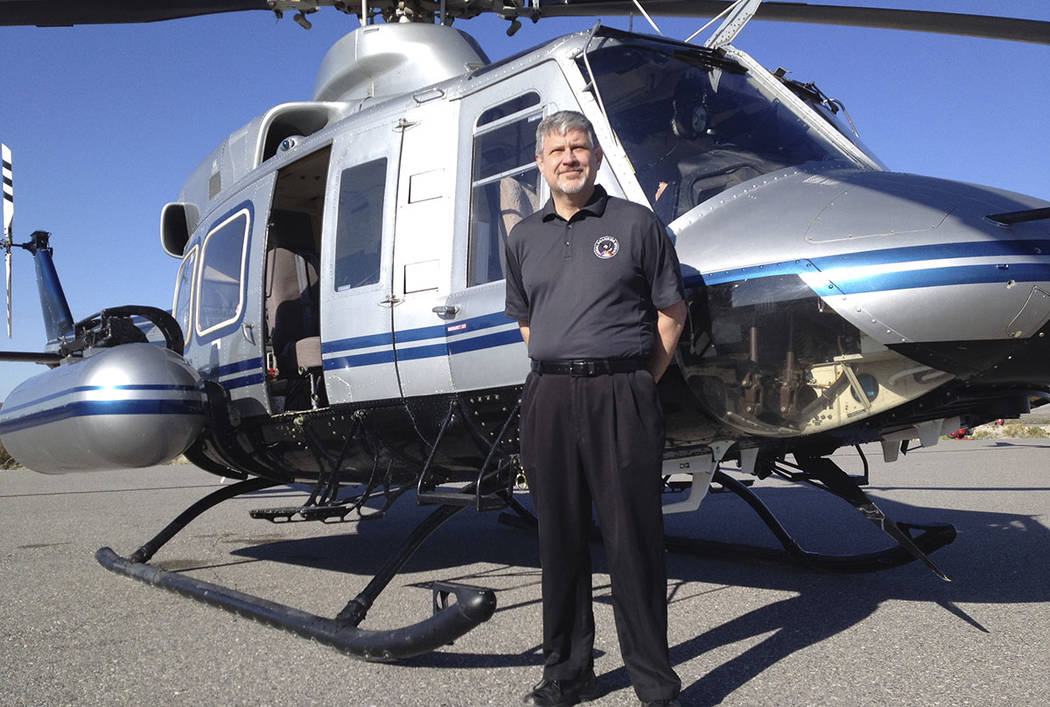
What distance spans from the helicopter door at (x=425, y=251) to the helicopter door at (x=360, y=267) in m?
0.06

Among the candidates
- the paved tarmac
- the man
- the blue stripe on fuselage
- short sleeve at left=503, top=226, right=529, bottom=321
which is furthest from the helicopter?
short sleeve at left=503, top=226, right=529, bottom=321

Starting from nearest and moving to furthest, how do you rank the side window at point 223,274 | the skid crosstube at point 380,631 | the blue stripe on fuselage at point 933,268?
the blue stripe on fuselage at point 933,268, the skid crosstube at point 380,631, the side window at point 223,274

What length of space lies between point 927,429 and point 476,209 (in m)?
2.11

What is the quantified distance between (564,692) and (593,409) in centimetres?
92

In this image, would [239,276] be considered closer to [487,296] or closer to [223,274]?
[223,274]

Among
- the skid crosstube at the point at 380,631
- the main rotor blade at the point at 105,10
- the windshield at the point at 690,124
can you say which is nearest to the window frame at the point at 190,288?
the main rotor blade at the point at 105,10

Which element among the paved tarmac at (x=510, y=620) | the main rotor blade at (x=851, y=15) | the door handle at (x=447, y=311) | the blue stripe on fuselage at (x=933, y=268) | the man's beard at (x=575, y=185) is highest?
the main rotor blade at (x=851, y=15)

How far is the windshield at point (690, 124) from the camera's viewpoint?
11.0ft

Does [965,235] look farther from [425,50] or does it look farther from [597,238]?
[425,50]

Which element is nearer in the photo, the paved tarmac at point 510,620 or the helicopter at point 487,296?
the helicopter at point 487,296

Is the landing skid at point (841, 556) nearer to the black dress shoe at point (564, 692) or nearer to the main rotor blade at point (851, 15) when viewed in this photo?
the black dress shoe at point (564, 692)

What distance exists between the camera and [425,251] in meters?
4.00

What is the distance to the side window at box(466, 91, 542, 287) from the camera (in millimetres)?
3734

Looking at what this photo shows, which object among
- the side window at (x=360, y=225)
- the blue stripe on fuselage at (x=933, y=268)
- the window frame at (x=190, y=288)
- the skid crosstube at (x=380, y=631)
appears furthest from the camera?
the window frame at (x=190, y=288)
